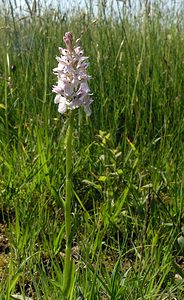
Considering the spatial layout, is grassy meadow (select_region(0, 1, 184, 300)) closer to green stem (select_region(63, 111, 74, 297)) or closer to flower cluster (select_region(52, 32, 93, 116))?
green stem (select_region(63, 111, 74, 297))

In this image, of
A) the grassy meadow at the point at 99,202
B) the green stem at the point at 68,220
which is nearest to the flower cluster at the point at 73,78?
the green stem at the point at 68,220

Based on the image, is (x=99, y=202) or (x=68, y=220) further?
(x=99, y=202)

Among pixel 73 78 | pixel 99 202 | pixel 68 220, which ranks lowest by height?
pixel 99 202

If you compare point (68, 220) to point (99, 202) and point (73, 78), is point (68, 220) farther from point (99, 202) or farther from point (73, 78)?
point (99, 202)

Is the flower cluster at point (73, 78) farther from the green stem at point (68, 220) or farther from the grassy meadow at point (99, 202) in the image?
the grassy meadow at point (99, 202)

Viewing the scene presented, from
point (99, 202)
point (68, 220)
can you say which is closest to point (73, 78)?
point (68, 220)

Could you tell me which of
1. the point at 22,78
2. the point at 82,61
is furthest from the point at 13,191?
the point at 22,78

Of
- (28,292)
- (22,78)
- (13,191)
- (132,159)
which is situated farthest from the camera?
(22,78)

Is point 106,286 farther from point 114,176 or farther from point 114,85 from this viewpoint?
point 114,85

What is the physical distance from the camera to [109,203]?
1.32m

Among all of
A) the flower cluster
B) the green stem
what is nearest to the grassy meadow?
the green stem

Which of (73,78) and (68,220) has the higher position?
(73,78)

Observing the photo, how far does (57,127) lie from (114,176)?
451mm

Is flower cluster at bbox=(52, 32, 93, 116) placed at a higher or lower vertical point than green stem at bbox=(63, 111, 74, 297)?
higher
